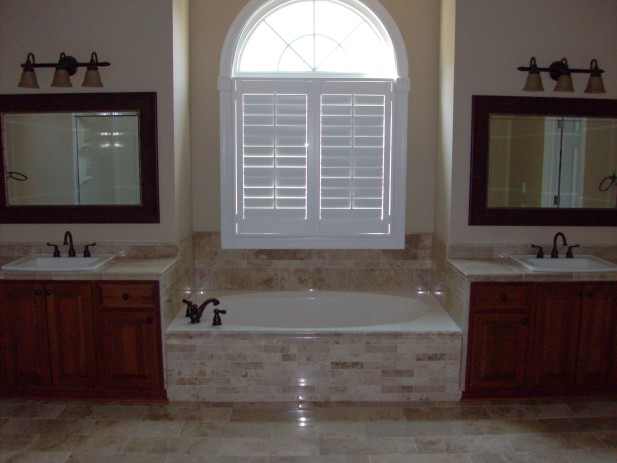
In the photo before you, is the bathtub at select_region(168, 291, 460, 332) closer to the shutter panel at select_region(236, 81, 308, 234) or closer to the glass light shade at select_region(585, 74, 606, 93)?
the shutter panel at select_region(236, 81, 308, 234)

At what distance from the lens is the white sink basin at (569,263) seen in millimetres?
3525

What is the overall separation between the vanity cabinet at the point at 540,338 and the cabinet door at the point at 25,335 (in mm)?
2605

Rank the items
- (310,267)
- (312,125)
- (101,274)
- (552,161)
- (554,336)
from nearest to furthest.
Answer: (101,274) → (554,336) → (552,161) → (312,125) → (310,267)

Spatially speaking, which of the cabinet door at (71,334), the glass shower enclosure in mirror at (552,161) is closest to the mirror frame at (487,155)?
the glass shower enclosure in mirror at (552,161)

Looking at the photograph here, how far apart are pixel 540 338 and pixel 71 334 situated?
2861 mm

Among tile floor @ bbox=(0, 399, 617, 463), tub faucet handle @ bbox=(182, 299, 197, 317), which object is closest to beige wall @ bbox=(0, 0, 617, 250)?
tub faucet handle @ bbox=(182, 299, 197, 317)

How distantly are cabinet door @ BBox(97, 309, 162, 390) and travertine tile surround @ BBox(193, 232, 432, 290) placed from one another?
956 millimetres

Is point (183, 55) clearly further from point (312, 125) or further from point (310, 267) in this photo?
point (310, 267)

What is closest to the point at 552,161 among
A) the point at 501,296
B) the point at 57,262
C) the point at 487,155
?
the point at 487,155

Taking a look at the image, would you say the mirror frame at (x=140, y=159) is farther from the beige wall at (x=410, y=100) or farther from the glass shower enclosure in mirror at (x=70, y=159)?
the beige wall at (x=410, y=100)

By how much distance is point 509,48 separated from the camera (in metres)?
3.69

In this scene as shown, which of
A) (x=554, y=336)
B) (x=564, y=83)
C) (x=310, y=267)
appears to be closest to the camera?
(x=554, y=336)

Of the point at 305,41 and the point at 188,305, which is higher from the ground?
the point at 305,41

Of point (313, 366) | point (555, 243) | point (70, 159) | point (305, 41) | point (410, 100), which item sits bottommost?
point (313, 366)
